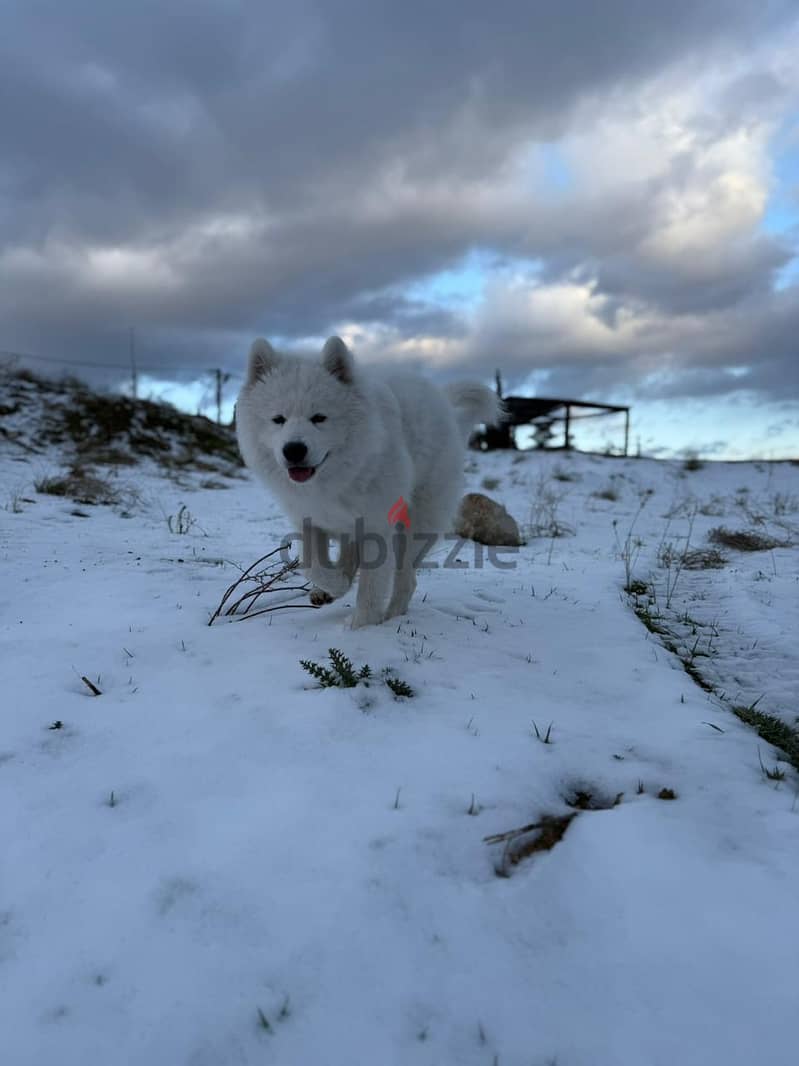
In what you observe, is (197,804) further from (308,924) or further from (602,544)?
(602,544)

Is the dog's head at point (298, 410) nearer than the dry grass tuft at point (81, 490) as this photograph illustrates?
Yes

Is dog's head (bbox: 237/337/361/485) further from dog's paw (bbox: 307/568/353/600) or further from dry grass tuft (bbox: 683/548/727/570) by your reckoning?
dry grass tuft (bbox: 683/548/727/570)

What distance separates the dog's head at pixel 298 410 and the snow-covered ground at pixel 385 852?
3.08 ft

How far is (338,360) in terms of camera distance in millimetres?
3488

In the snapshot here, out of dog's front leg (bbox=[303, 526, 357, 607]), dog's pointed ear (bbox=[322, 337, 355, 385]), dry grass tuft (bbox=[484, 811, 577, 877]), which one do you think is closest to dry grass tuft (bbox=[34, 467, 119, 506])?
dog's front leg (bbox=[303, 526, 357, 607])

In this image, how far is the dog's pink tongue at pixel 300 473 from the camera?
10.7 feet

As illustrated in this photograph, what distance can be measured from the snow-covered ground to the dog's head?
94 cm

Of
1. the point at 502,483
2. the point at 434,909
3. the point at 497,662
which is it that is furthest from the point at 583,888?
the point at 502,483

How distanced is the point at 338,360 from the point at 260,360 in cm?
45

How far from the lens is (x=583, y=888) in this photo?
1.46m

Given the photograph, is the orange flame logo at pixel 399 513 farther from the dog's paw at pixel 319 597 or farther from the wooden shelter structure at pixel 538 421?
the wooden shelter structure at pixel 538 421

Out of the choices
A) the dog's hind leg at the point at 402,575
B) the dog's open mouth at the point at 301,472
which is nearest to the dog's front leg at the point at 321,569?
the dog's hind leg at the point at 402,575

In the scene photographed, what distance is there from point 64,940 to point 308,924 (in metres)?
0.52

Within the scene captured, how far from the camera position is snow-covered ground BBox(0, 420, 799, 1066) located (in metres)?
1.16
